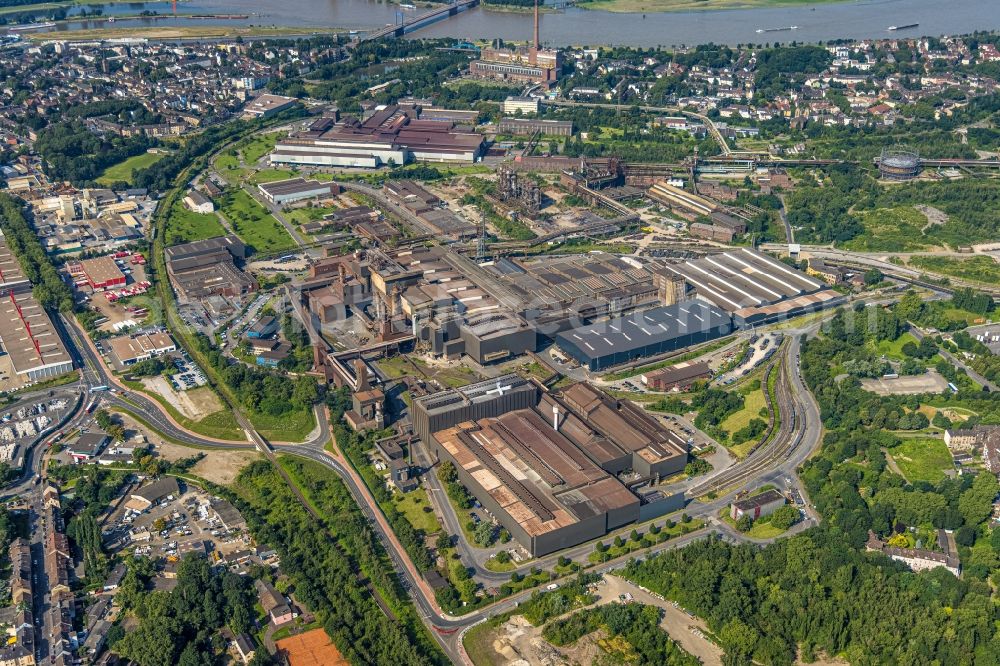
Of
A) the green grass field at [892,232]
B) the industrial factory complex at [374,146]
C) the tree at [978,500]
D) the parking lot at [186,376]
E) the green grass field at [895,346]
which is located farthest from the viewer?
the industrial factory complex at [374,146]

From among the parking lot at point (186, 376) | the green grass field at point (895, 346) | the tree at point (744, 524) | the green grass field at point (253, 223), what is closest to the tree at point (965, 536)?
the tree at point (744, 524)

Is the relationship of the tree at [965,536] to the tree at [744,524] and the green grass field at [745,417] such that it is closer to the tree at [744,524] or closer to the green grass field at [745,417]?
the tree at [744,524]

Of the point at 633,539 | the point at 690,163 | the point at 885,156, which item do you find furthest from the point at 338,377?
the point at 885,156

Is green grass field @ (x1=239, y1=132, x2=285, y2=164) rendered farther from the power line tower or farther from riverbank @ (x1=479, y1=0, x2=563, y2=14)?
riverbank @ (x1=479, y1=0, x2=563, y2=14)

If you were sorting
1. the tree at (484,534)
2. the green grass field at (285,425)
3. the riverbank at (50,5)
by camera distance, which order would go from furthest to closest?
the riverbank at (50,5) → the green grass field at (285,425) → the tree at (484,534)

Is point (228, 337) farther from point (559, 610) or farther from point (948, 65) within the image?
point (948, 65)

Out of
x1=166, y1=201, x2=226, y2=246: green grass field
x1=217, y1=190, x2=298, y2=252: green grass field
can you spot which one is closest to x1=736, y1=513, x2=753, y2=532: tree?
x1=217, y1=190, x2=298, y2=252: green grass field

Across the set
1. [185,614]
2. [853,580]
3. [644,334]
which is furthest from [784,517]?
[185,614]
